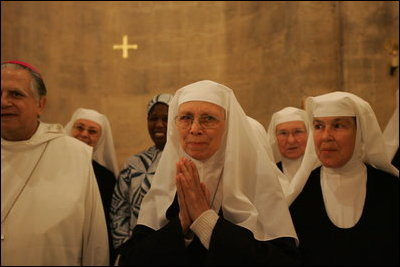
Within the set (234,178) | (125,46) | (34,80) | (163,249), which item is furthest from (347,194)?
(125,46)

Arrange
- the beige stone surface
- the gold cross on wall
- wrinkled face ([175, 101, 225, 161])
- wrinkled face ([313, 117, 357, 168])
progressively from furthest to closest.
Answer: the gold cross on wall
the beige stone surface
wrinkled face ([313, 117, 357, 168])
wrinkled face ([175, 101, 225, 161])

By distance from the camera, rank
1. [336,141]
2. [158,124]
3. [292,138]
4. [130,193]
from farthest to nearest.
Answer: [292,138] → [158,124] → [130,193] → [336,141]

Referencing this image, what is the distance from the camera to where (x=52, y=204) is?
2193mm

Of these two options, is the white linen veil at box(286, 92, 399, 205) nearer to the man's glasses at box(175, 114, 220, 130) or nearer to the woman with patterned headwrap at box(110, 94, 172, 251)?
the man's glasses at box(175, 114, 220, 130)

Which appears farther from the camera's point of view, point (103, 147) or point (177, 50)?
point (177, 50)

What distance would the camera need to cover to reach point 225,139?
251 centimetres

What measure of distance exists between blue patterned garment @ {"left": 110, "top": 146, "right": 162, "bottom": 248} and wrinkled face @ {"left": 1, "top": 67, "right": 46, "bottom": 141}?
4.22 ft

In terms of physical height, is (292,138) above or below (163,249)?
above

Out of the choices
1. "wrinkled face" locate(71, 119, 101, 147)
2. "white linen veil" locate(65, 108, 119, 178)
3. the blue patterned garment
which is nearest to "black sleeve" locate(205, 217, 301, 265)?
the blue patterned garment

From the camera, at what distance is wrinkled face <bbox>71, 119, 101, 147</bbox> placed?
491 centimetres

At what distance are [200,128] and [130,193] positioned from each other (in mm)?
1432

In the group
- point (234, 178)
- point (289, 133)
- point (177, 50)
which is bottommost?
point (234, 178)

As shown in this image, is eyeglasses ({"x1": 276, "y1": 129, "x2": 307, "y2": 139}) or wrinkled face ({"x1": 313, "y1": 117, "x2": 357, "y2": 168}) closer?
wrinkled face ({"x1": 313, "y1": 117, "x2": 357, "y2": 168})

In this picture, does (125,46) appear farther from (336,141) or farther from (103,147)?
(336,141)
